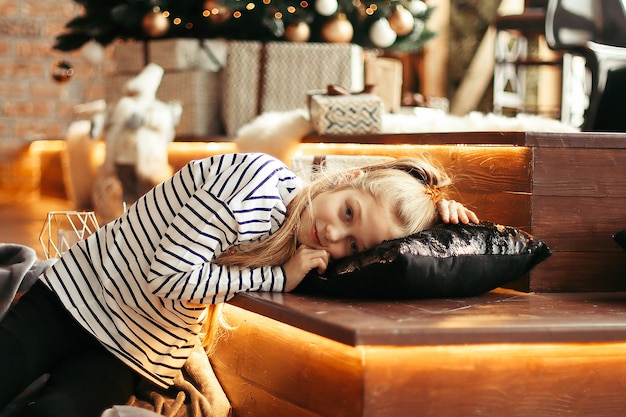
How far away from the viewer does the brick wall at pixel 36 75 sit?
4.55 metres

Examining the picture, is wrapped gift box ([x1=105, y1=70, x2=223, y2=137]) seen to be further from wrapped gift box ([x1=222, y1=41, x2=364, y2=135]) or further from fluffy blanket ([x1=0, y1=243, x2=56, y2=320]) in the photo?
fluffy blanket ([x1=0, y1=243, x2=56, y2=320])

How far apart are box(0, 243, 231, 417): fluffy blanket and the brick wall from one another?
3023 millimetres

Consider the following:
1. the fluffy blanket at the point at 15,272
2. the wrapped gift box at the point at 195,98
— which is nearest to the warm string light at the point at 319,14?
the wrapped gift box at the point at 195,98

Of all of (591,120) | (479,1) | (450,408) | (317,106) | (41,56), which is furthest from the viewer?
(479,1)

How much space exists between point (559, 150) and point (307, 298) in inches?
22.4

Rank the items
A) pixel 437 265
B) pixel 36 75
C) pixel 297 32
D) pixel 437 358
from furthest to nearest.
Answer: pixel 36 75 → pixel 297 32 → pixel 437 265 → pixel 437 358

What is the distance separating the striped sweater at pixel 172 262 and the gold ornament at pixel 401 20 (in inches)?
74.1

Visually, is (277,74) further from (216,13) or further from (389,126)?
(389,126)

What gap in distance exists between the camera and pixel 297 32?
3.19 metres

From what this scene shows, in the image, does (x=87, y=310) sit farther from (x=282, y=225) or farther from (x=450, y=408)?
(x=450, y=408)

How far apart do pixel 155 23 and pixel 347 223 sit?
2063 millimetres

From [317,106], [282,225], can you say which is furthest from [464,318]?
[317,106]

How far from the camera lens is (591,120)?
78.8 inches

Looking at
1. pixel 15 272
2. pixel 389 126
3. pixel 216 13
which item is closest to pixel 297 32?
pixel 216 13
